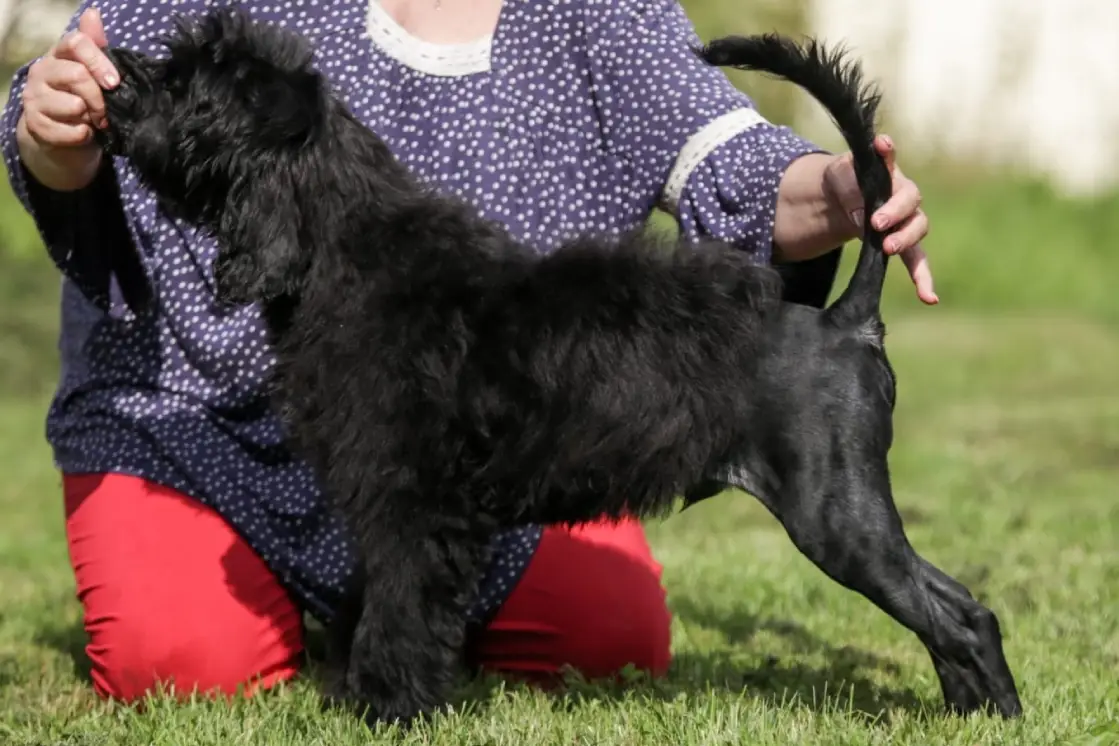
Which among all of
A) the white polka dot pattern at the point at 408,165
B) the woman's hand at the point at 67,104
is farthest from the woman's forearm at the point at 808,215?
the woman's hand at the point at 67,104

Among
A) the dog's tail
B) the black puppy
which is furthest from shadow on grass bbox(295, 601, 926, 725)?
the dog's tail

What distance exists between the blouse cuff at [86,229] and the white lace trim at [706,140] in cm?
148

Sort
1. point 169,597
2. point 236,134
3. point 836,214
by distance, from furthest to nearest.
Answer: point 169,597 < point 836,214 < point 236,134

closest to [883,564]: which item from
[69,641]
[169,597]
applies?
[169,597]

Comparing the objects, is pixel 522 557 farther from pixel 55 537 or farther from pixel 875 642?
pixel 55 537

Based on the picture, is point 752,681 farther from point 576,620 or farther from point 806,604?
point 806,604

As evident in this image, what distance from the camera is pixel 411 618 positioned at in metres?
3.16

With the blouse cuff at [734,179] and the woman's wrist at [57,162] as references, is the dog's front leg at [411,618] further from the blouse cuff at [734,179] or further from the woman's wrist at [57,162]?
the woman's wrist at [57,162]

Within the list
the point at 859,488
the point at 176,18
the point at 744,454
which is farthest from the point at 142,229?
the point at 859,488

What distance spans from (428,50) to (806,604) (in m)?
2.29

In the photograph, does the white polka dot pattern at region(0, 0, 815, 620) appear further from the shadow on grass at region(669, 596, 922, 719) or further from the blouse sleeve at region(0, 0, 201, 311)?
the shadow on grass at region(669, 596, 922, 719)

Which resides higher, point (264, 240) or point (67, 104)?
point (67, 104)

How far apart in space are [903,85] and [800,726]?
12.7m

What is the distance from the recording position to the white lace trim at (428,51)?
3930 mm
